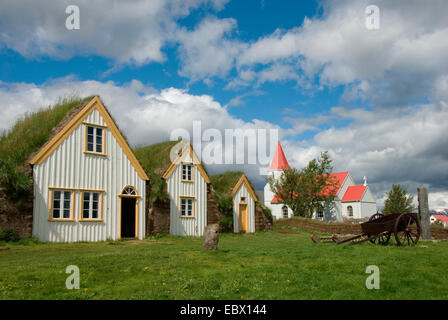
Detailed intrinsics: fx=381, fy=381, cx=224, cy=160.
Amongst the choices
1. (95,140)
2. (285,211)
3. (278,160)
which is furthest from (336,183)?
(95,140)

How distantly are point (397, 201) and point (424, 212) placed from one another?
33.5 m

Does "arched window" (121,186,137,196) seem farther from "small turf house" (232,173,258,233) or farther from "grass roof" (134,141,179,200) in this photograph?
"small turf house" (232,173,258,233)

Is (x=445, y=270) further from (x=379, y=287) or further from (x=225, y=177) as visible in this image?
(x=225, y=177)

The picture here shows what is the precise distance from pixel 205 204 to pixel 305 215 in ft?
72.8

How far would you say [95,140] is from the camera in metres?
21.2

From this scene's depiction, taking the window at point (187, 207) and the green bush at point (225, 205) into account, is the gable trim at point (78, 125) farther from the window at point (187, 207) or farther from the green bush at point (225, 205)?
the green bush at point (225, 205)

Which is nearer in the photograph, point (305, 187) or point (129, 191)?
point (129, 191)

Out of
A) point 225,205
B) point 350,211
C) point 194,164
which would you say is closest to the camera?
point 194,164

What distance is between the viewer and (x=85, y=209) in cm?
2027

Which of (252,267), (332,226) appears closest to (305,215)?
(332,226)

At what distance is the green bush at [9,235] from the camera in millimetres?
17362

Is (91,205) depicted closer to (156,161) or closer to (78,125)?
(78,125)

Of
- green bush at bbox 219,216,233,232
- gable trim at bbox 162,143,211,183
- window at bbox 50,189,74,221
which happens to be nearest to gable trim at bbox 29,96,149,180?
window at bbox 50,189,74,221

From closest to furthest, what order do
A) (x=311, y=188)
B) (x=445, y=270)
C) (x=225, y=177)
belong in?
(x=445, y=270) < (x=225, y=177) < (x=311, y=188)
